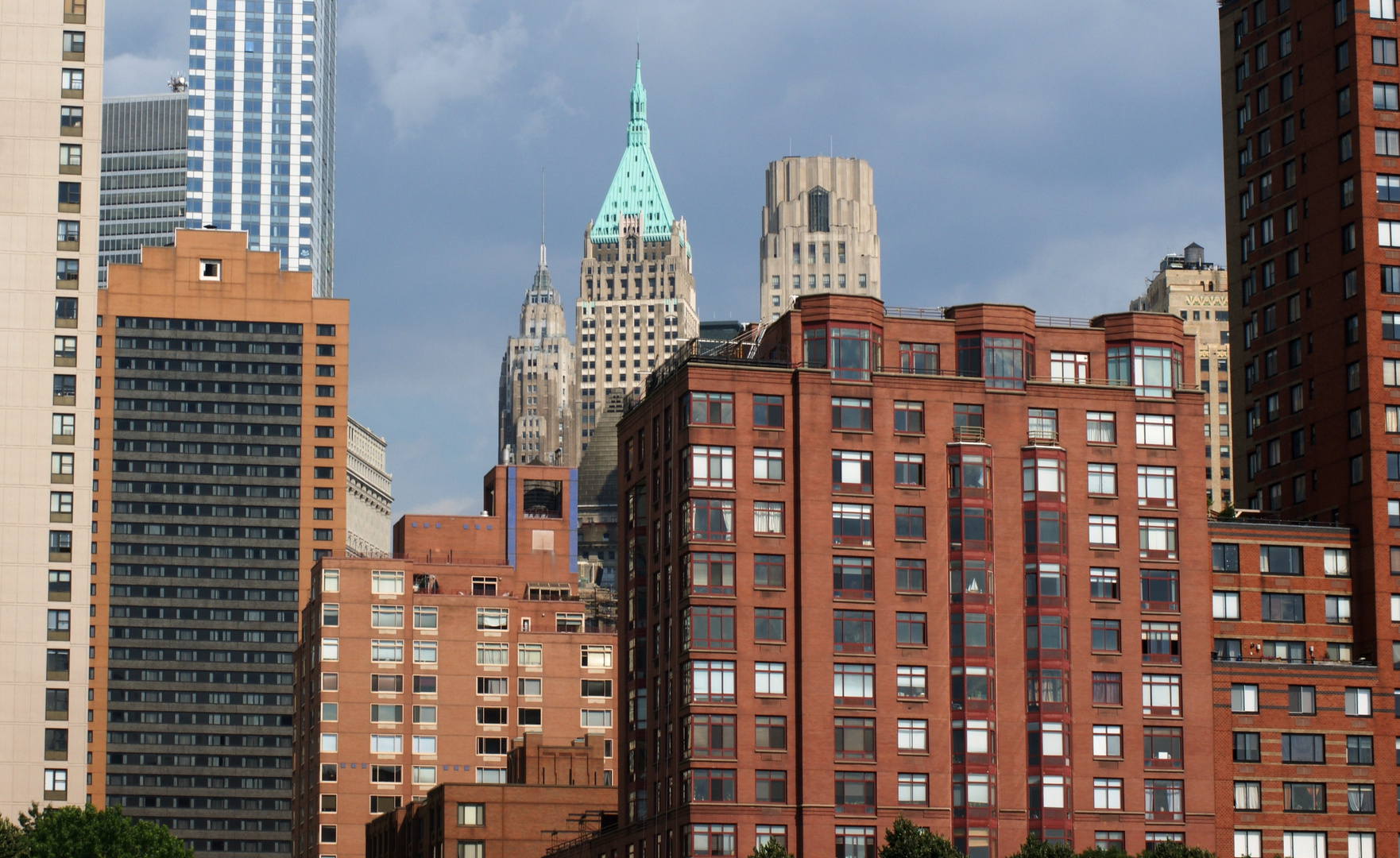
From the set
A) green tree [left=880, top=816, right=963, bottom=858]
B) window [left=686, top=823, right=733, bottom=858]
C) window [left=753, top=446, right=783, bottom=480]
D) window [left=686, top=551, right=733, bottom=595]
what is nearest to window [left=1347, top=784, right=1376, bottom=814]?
green tree [left=880, top=816, right=963, bottom=858]

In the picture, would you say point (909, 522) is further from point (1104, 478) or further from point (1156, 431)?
point (1156, 431)

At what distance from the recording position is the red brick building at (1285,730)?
6526 inches

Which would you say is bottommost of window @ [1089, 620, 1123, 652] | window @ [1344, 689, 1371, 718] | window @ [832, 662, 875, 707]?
window @ [1344, 689, 1371, 718]

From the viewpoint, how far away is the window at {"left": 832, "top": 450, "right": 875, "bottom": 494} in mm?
165375

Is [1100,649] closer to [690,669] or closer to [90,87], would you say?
[690,669]

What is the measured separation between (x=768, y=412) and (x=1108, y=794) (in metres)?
35.4

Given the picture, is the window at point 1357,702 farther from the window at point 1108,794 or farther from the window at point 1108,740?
the window at point 1108,794

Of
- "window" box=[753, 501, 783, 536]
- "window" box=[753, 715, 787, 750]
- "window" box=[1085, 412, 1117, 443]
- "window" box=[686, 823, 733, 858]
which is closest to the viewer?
"window" box=[686, 823, 733, 858]

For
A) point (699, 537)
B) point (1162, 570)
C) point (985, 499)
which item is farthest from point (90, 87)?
point (1162, 570)

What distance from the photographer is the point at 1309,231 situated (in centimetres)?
18688

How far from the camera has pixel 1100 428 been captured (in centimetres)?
17050

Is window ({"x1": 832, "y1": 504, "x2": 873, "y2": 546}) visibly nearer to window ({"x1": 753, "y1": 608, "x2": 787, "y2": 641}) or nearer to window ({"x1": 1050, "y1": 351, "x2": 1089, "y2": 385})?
window ({"x1": 753, "y1": 608, "x2": 787, "y2": 641})

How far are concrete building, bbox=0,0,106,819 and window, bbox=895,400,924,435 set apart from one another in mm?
65579

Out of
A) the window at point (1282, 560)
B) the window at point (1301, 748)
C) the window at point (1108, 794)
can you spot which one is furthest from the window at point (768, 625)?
the window at point (1282, 560)
